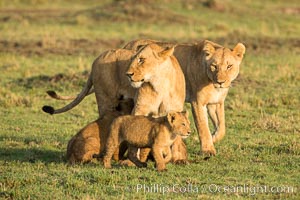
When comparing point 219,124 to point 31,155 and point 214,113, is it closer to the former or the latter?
point 214,113

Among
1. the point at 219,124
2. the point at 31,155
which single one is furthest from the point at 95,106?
the point at 31,155

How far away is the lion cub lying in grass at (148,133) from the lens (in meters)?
7.41

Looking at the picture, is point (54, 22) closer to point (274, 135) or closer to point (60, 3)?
point (60, 3)

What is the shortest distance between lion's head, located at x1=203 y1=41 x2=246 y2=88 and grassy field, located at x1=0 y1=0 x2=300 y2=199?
823mm

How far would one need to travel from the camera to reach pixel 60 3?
3625cm

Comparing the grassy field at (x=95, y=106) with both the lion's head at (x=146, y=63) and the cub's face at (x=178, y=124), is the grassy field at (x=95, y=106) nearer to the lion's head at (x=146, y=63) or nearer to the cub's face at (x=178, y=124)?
the cub's face at (x=178, y=124)

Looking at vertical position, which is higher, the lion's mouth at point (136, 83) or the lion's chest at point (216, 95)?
the lion's mouth at point (136, 83)

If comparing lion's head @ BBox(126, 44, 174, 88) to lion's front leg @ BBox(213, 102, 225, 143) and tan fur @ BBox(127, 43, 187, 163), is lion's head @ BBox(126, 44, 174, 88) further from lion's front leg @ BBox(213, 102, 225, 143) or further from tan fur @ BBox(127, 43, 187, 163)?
lion's front leg @ BBox(213, 102, 225, 143)

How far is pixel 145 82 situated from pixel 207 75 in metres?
1.06

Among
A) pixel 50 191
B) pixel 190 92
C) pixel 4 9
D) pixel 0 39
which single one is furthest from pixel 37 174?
pixel 4 9

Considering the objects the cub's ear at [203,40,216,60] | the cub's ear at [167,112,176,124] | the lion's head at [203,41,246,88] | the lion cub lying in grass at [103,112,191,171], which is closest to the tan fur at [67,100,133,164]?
the lion cub lying in grass at [103,112,191,171]

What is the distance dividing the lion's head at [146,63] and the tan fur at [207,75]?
80 cm

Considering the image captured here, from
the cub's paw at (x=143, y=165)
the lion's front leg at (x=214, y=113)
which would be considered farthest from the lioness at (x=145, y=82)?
the lion's front leg at (x=214, y=113)

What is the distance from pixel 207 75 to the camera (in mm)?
8734
